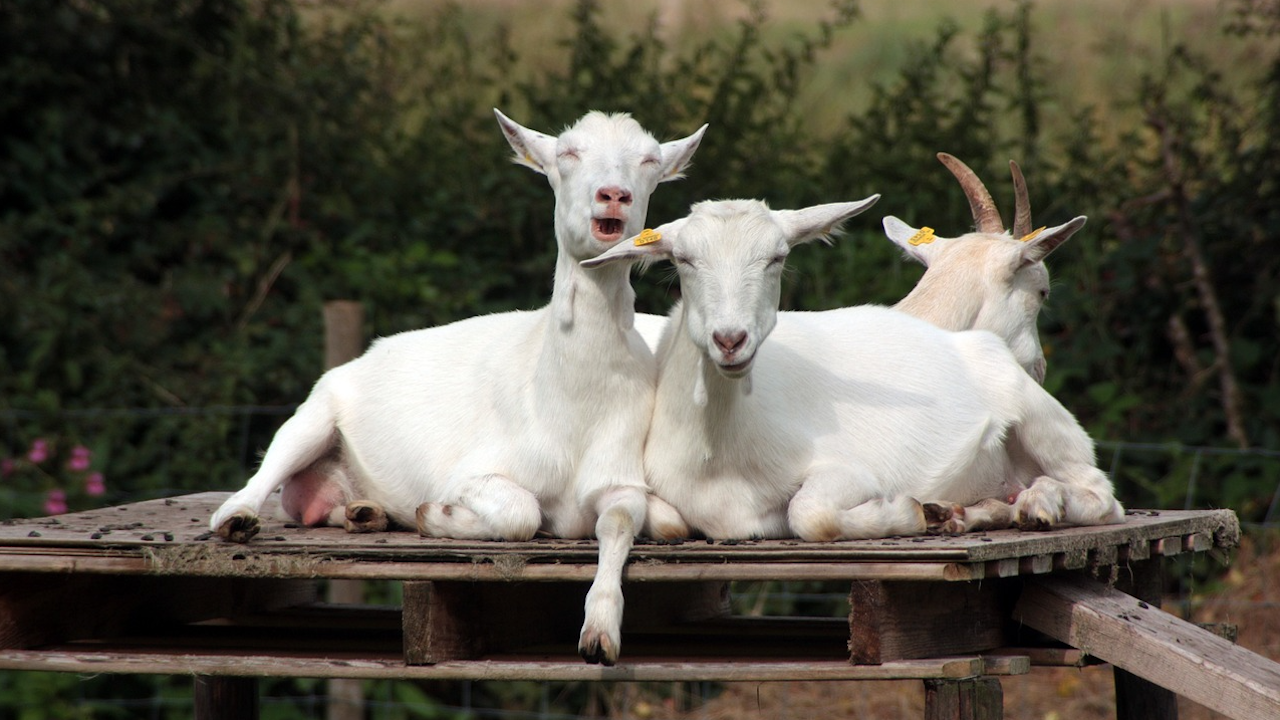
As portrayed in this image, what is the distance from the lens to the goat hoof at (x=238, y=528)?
179 inches

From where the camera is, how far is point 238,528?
454cm

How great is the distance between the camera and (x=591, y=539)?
4.64 meters

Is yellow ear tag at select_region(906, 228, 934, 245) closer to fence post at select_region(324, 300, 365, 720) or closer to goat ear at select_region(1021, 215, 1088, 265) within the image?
goat ear at select_region(1021, 215, 1088, 265)

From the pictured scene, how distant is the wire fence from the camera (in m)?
8.08

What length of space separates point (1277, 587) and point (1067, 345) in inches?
74.4

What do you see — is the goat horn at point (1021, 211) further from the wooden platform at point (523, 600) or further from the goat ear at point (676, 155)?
the goat ear at point (676, 155)

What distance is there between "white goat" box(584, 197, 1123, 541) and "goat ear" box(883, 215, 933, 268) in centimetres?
71

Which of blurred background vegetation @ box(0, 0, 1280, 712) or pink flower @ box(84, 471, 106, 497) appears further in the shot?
blurred background vegetation @ box(0, 0, 1280, 712)

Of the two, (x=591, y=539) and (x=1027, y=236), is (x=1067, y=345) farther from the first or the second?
(x=591, y=539)

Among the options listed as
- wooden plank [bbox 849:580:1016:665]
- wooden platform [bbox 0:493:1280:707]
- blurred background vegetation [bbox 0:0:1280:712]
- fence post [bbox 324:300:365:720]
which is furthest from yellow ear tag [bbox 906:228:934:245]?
fence post [bbox 324:300:365:720]

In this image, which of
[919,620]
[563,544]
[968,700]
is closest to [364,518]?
[563,544]

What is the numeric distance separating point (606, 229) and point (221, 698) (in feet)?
7.87

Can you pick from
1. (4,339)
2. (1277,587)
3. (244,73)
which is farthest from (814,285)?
(4,339)

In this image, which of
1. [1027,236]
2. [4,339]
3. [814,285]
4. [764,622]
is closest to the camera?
[764,622]
